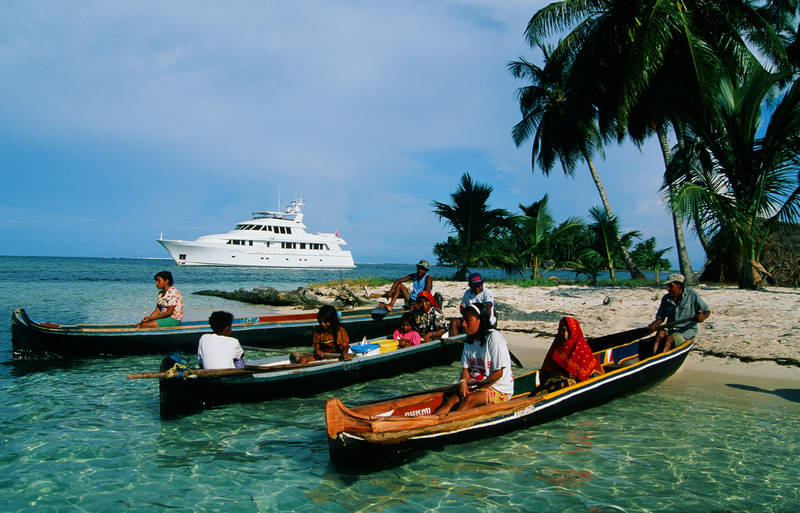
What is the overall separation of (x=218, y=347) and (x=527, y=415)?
154 inches

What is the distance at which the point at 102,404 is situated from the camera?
690 centimetres

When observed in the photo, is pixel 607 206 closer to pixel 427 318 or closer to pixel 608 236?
pixel 608 236

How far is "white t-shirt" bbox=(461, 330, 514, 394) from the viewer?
525 centimetres

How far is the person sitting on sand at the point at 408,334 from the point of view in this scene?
8680mm

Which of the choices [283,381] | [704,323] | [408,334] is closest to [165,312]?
[283,381]

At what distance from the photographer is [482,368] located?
214 inches

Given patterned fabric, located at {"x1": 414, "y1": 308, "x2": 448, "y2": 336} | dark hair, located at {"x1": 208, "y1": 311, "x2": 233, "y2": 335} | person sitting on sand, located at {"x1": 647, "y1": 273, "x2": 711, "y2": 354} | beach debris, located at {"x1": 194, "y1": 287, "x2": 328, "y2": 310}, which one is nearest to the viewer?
dark hair, located at {"x1": 208, "y1": 311, "x2": 233, "y2": 335}

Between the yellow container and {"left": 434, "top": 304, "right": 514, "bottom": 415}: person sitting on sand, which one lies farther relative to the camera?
the yellow container

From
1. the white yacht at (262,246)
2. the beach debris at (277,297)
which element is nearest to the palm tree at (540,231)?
the beach debris at (277,297)

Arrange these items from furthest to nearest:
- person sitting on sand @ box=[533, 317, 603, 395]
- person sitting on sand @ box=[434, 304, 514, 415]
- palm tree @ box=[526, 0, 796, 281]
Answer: palm tree @ box=[526, 0, 796, 281], person sitting on sand @ box=[533, 317, 603, 395], person sitting on sand @ box=[434, 304, 514, 415]

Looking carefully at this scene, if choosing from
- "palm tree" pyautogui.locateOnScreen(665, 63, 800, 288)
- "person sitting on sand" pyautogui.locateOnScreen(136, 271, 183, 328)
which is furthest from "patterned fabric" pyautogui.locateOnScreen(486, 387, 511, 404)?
"palm tree" pyautogui.locateOnScreen(665, 63, 800, 288)

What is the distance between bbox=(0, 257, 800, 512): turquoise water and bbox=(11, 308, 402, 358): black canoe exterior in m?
1.83

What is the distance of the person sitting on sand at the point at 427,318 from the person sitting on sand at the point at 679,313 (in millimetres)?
3726

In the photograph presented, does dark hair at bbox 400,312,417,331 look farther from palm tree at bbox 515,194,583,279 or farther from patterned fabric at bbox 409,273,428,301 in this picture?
palm tree at bbox 515,194,583,279
